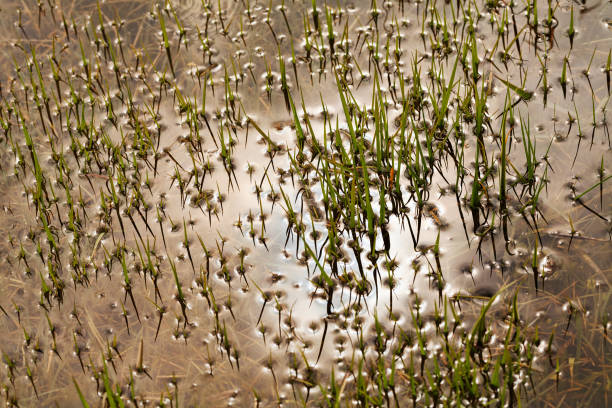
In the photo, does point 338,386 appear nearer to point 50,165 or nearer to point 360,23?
point 50,165

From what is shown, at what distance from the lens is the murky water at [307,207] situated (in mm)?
1863

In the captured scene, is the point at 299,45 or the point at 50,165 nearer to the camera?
the point at 50,165

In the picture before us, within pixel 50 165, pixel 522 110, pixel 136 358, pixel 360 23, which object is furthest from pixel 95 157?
pixel 522 110

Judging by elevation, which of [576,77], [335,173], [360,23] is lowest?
[335,173]

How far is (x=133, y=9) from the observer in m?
2.97

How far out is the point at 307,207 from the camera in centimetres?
220

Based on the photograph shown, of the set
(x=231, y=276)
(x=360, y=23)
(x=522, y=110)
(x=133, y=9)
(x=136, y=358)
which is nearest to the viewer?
(x=136, y=358)

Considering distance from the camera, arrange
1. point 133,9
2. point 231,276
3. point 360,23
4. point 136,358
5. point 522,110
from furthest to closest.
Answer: point 133,9, point 360,23, point 522,110, point 231,276, point 136,358

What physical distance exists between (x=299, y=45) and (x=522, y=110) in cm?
99

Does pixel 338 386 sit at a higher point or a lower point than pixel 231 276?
lower

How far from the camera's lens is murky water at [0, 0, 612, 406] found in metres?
1.86

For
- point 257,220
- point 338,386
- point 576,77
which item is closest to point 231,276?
point 257,220

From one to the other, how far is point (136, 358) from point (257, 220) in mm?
608

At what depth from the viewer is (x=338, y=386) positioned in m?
1.81
